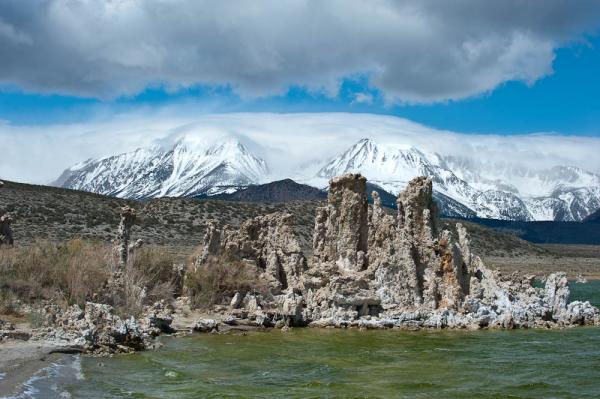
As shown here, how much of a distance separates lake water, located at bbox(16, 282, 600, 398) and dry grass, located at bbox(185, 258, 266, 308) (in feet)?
20.5

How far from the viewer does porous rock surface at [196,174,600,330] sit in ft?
98.9

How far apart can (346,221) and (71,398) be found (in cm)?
2104

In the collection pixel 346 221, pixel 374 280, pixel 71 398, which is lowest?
pixel 71 398

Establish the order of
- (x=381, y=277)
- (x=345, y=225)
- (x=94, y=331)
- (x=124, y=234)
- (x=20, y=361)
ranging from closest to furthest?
(x=20, y=361) → (x=94, y=331) → (x=381, y=277) → (x=124, y=234) → (x=345, y=225)

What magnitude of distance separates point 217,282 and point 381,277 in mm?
7648

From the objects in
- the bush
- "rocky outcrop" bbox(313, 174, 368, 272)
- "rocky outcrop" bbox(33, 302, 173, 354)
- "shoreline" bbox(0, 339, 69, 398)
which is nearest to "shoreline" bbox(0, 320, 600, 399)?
"shoreline" bbox(0, 339, 69, 398)

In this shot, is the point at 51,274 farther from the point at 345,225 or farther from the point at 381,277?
the point at 381,277

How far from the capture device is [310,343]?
25266mm

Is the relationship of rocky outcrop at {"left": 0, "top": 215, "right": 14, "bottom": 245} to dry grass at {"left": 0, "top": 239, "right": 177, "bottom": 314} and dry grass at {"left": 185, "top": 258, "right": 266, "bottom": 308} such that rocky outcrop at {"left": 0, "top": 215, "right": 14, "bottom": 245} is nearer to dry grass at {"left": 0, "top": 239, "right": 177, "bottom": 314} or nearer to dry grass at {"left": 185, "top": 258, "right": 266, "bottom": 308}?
dry grass at {"left": 0, "top": 239, "right": 177, "bottom": 314}

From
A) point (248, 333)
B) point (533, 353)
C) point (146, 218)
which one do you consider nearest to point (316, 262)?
point (248, 333)

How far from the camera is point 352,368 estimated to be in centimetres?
2059

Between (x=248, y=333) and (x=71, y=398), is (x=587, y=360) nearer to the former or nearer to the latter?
(x=248, y=333)

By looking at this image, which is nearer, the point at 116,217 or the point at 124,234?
the point at 124,234

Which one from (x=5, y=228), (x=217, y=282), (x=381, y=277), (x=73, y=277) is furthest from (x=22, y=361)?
(x=5, y=228)
